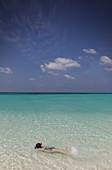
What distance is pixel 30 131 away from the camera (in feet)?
19.2

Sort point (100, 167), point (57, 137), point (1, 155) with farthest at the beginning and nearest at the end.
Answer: point (57, 137), point (1, 155), point (100, 167)

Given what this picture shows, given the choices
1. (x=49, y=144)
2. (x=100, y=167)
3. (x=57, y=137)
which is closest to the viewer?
(x=100, y=167)

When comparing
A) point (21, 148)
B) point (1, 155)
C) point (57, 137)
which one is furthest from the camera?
point (57, 137)

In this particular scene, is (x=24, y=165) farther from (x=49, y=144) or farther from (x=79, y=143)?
(x=79, y=143)

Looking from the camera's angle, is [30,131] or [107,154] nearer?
[107,154]

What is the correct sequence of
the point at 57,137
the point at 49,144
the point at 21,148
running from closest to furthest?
the point at 21,148 < the point at 49,144 < the point at 57,137

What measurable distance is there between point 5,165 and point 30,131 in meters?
2.65

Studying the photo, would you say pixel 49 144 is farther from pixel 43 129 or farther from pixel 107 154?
pixel 107 154

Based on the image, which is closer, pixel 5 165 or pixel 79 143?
pixel 5 165

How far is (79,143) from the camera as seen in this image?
4.61 m

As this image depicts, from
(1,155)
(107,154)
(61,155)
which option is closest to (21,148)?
(1,155)

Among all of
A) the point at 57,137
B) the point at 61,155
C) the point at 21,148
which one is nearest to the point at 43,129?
the point at 57,137

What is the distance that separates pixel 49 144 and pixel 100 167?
2068 millimetres

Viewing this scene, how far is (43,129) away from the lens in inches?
243
